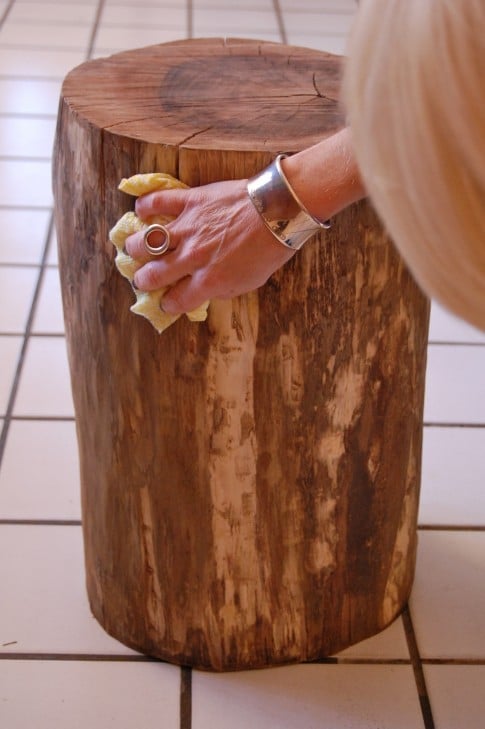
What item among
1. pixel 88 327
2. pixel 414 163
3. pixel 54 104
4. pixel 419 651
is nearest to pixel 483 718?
pixel 419 651

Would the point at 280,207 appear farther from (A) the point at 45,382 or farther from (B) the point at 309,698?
(A) the point at 45,382

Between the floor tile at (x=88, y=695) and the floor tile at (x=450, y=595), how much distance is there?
0.32 meters

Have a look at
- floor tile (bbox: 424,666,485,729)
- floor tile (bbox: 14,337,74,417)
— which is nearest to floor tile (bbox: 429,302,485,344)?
floor tile (bbox: 14,337,74,417)

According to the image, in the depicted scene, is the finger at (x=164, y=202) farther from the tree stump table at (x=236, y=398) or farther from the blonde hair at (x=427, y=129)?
the blonde hair at (x=427, y=129)

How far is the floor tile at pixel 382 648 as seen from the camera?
125 cm

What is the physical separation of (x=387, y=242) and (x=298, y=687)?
1.77 feet

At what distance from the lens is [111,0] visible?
338 cm

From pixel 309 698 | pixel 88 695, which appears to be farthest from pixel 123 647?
pixel 309 698

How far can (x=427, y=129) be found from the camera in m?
0.60

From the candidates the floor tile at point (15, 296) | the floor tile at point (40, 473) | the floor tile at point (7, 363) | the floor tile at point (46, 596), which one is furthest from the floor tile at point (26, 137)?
the floor tile at point (46, 596)

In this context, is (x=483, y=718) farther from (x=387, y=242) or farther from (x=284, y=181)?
(x=284, y=181)

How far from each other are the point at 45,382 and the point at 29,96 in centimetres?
125

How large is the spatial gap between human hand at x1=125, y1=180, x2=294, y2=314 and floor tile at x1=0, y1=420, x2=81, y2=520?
23.7 inches

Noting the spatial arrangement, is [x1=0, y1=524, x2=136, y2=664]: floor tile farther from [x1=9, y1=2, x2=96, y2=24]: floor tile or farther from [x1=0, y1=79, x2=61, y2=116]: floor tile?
[x1=9, y1=2, x2=96, y2=24]: floor tile
